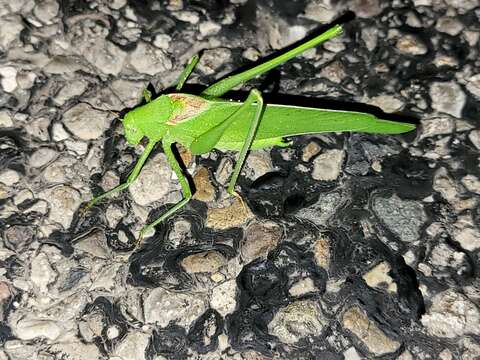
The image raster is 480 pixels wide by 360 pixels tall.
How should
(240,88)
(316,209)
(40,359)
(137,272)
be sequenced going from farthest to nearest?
(240,88)
(316,209)
(137,272)
(40,359)

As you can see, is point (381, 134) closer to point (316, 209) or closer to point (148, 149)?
point (316, 209)

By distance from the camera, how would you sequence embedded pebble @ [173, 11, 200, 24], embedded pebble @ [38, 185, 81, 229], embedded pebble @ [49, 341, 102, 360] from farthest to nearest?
embedded pebble @ [173, 11, 200, 24] → embedded pebble @ [38, 185, 81, 229] → embedded pebble @ [49, 341, 102, 360]

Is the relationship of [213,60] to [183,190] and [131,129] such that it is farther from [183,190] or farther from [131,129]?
[183,190]

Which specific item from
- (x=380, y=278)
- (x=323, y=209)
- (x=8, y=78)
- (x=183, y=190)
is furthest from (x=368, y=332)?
(x=8, y=78)

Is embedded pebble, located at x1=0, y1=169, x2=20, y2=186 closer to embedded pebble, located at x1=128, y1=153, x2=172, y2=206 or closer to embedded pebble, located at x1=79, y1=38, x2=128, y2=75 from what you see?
embedded pebble, located at x1=128, y1=153, x2=172, y2=206

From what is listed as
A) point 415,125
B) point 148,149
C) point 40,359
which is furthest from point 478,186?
point 40,359

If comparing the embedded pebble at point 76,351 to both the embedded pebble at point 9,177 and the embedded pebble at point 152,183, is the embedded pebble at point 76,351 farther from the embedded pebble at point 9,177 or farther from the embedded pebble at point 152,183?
the embedded pebble at point 9,177

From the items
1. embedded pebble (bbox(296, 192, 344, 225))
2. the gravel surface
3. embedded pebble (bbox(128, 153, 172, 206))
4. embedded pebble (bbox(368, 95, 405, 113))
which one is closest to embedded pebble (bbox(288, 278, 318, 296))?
the gravel surface

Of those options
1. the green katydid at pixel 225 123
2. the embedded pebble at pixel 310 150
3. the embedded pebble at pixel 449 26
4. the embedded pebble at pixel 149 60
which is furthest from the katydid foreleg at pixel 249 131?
the embedded pebble at pixel 449 26

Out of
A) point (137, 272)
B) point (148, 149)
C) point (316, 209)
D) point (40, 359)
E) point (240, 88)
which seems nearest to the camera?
point (40, 359)
